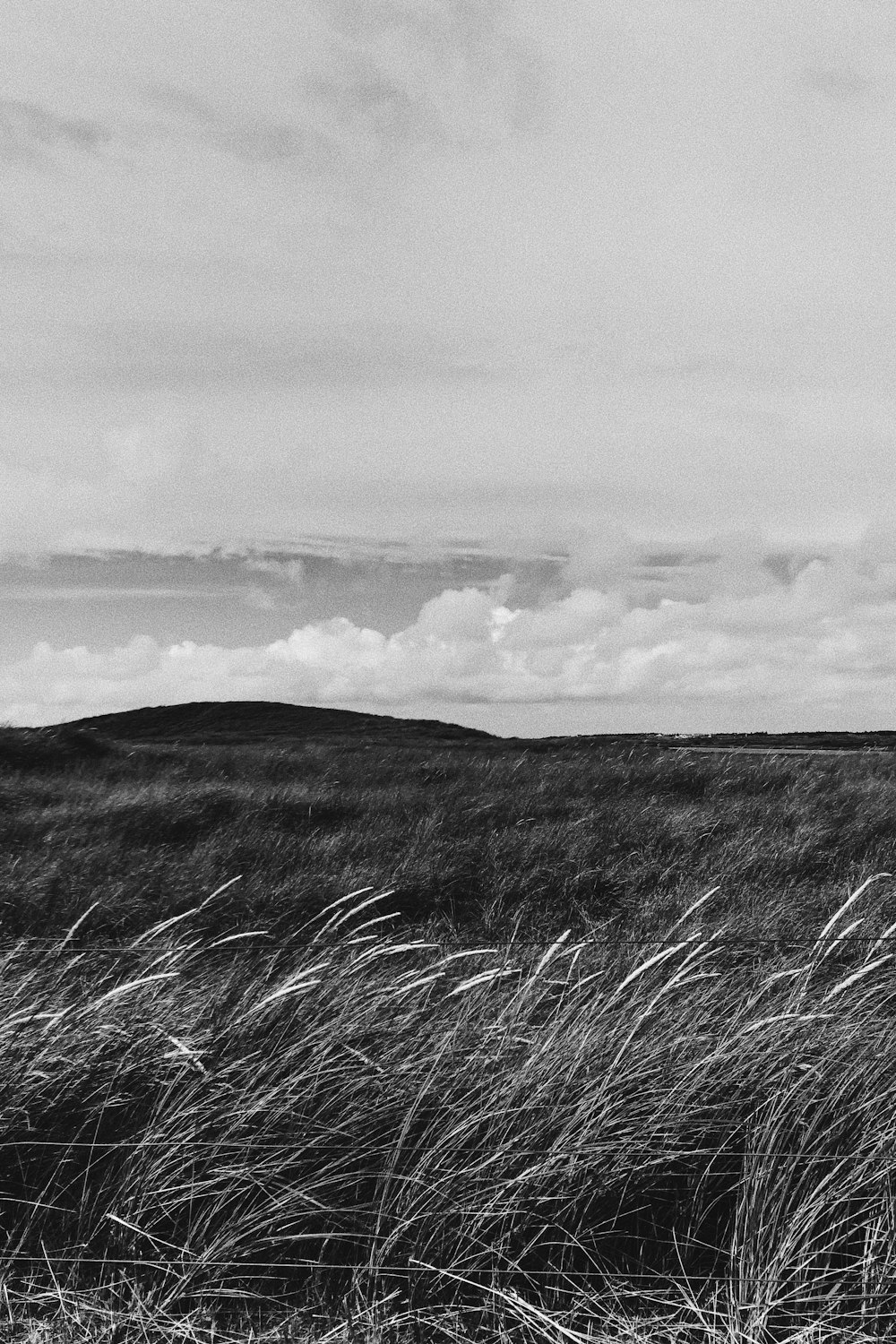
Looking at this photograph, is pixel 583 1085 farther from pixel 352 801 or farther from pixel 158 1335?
pixel 352 801

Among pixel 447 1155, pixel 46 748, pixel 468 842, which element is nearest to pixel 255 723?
pixel 46 748

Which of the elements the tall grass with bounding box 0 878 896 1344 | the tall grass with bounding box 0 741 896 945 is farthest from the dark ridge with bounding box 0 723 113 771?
the tall grass with bounding box 0 878 896 1344

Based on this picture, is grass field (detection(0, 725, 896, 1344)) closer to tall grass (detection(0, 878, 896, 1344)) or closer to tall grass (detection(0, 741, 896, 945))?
tall grass (detection(0, 878, 896, 1344))

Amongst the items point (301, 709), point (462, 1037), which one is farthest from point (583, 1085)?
point (301, 709)

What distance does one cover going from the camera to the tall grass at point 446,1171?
3.08m

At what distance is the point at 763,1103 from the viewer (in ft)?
12.0

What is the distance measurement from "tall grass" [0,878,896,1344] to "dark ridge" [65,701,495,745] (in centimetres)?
3691

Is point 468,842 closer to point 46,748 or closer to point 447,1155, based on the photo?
point 447,1155

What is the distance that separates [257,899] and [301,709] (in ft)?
140

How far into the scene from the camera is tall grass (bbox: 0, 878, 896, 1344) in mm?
3076

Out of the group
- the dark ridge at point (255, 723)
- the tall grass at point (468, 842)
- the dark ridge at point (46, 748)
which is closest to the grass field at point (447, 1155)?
A: the tall grass at point (468, 842)

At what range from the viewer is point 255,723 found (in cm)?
4859

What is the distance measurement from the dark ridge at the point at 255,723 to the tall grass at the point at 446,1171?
36913 mm

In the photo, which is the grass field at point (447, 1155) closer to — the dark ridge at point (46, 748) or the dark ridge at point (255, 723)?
Result: the dark ridge at point (46, 748)
